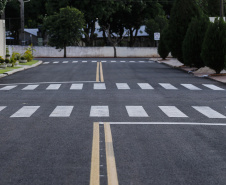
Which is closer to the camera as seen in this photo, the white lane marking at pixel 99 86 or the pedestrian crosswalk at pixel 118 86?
the white lane marking at pixel 99 86

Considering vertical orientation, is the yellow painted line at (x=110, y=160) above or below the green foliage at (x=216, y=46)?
below

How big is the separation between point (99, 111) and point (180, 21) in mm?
28285

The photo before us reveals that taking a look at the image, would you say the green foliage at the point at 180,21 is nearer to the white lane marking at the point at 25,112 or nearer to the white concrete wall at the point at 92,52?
the white lane marking at the point at 25,112

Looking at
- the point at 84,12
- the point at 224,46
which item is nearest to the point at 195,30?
the point at 224,46

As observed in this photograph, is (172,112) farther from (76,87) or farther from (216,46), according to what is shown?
(216,46)

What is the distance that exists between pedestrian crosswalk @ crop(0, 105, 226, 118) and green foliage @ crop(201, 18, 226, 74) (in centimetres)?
1475

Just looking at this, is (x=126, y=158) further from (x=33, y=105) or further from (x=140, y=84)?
(x=140, y=84)

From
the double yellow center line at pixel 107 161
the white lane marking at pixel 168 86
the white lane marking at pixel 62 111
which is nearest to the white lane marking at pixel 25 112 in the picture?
the white lane marking at pixel 62 111

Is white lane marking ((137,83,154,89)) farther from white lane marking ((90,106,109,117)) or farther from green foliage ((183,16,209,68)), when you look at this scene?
green foliage ((183,16,209,68))

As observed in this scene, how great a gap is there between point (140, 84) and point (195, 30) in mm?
12559

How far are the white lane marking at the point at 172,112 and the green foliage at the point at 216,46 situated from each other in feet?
49.5

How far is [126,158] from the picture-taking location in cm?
809

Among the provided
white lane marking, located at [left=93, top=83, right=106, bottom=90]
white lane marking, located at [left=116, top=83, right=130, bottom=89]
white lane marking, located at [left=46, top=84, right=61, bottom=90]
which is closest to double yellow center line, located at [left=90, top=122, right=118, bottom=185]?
white lane marking, located at [left=93, top=83, right=106, bottom=90]

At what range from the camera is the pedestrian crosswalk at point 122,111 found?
13445mm
